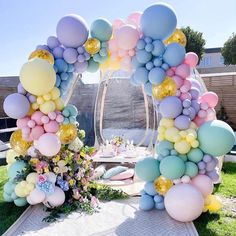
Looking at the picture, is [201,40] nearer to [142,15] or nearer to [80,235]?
[142,15]

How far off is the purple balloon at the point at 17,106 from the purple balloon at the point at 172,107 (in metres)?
1.88

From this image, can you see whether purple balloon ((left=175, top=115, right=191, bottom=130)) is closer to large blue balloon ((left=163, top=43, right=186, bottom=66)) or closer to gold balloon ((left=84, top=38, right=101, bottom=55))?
large blue balloon ((left=163, top=43, right=186, bottom=66))

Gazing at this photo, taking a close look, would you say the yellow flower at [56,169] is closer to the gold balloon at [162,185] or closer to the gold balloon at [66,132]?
the gold balloon at [66,132]

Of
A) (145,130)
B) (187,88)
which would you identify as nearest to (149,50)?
(187,88)

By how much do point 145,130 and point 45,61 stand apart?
4.12m

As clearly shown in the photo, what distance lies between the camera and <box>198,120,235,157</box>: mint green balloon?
3906mm

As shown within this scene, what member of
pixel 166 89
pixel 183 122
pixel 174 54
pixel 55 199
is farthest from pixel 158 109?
pixel 55 199

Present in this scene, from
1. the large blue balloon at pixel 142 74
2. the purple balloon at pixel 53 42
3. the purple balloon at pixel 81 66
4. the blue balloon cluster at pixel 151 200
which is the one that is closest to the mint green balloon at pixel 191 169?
the blue balloon cluster at pixel 151 200

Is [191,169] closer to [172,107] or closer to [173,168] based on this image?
[173,168]

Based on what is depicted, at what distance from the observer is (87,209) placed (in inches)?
176

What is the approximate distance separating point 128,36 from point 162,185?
2.07 metres

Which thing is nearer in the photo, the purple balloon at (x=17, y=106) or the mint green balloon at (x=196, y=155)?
the mint green balloon at (x=196, y=155)

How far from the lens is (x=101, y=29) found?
448 cm

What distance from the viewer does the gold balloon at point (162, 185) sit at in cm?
419
